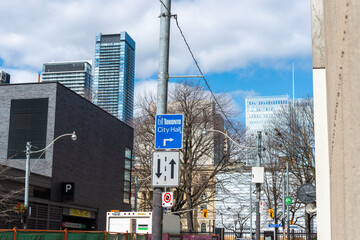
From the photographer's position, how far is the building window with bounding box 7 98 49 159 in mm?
39969

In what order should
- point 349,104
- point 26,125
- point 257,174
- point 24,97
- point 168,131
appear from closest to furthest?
point 349,104 < point 168,131 < point 257,174 < point 26,125 < point 24,97

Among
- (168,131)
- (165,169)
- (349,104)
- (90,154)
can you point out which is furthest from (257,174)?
(90,154)

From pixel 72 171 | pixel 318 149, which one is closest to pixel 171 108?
pixel 72 171

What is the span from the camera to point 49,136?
39688 mm

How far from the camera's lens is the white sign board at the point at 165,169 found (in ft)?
36.5

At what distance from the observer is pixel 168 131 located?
12.0 metres

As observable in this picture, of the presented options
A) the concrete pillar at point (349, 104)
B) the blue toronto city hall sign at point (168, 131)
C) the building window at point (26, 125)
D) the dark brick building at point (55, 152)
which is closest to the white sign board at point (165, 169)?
the blue toronto city hall sign at point (168, 131)

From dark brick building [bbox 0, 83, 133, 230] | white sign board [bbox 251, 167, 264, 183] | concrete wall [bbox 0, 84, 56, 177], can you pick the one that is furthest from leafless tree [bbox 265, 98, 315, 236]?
white sign board [bbox 251, 167, 264, 183]

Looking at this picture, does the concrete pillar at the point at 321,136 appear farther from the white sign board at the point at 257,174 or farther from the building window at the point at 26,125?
the building window at the point at 26,125

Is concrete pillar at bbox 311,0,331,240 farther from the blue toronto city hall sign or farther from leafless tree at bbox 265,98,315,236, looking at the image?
leafless tree at bbox 265,98,315,236

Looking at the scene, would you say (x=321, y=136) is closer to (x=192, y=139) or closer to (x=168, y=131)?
(x=168, y=131)

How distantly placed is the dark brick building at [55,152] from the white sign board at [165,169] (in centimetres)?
2505

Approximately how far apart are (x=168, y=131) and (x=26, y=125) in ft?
101

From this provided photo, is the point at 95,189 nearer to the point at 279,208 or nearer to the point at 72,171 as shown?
the point at 72,171
